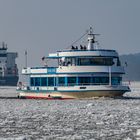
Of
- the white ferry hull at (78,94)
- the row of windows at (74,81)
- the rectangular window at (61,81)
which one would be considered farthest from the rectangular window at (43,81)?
the rectangular window at (61,81)

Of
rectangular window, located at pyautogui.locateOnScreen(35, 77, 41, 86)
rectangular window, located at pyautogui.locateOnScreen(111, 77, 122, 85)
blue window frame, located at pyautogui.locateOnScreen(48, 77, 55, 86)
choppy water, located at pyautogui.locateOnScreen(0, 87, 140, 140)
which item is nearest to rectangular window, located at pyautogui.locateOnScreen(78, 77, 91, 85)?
rectangular window, located at pyautogui.locateOnScreen(111, 77, 122, 85)

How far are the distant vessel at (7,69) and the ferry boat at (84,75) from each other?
11342 centimetres

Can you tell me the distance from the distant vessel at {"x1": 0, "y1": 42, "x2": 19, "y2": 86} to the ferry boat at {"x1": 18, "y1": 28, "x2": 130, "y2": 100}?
113 m

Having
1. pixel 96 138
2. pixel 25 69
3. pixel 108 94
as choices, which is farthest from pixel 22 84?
pixel 96 138

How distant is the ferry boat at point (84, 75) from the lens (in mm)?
57781

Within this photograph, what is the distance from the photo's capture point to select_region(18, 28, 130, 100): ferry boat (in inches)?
2275

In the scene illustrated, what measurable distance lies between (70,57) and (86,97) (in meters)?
4.14

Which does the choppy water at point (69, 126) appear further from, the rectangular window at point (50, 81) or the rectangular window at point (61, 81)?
the rectangular window at point (50, 81)

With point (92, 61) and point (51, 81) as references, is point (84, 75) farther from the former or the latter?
point (51, 81)

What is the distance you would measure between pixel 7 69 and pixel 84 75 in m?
120

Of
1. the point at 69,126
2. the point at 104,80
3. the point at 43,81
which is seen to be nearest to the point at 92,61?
the point at 104,80

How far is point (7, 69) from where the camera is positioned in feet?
579

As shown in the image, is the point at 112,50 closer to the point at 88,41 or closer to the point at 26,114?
the point at 88,41

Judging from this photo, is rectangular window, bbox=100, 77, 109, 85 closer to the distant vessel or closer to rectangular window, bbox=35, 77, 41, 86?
rectangular window, bbox=35, 77, 41, 86
